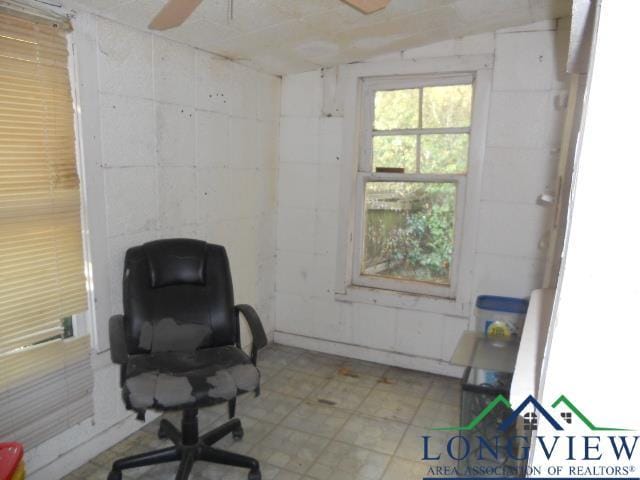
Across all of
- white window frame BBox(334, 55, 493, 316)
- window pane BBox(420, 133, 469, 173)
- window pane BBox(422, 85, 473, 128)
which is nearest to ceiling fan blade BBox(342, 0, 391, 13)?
white window frame BBox(334, 55, 493, 316)

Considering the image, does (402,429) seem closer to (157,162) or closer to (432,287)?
(432,287)

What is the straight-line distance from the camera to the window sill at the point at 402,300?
292 centimetres

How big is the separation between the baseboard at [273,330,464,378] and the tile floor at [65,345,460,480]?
6 cm

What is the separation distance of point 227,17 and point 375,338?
229cm

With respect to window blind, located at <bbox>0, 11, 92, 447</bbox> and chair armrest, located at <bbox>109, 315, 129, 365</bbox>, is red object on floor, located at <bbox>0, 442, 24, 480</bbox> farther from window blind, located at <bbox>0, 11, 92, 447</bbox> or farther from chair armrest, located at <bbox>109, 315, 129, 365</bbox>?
chair armrest, located at <bbox>109, 315, 129, 365</bbox>

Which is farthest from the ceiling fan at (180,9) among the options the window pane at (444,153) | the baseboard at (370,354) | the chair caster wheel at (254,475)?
the baseboard at (370,354)

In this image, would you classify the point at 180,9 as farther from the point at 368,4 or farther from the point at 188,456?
the point at 188,456

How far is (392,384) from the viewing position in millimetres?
2900

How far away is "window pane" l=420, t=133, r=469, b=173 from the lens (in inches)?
112

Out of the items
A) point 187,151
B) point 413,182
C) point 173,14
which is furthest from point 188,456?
point 413,182

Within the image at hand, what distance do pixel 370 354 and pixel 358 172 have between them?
1.35m

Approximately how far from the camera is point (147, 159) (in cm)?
223

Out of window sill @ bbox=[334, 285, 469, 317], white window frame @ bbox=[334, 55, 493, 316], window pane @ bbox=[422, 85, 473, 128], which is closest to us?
→ white window frame @ bbox=[334, 55, 493, 316]

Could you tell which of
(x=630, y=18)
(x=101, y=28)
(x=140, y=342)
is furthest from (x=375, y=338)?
(x=630, y=18)
